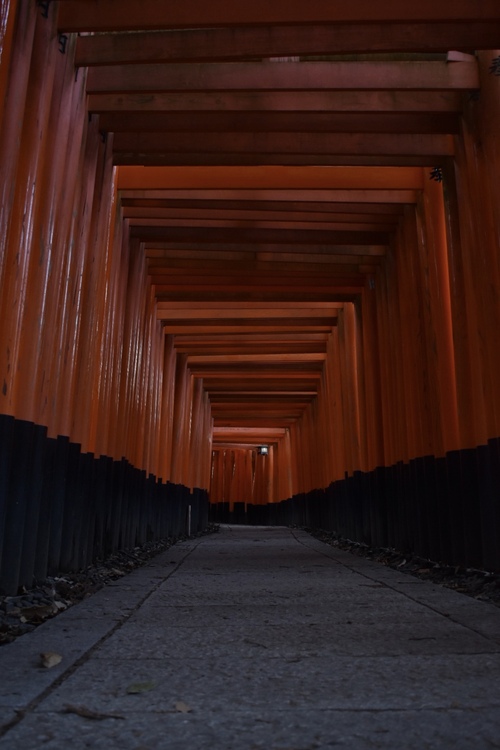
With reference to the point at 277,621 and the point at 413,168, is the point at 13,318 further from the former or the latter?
the point at 413,168

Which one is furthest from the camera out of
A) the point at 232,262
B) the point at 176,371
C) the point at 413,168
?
the point at 176,371

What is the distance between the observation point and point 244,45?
225 inches

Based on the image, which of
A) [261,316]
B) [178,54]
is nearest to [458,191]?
[178,54]

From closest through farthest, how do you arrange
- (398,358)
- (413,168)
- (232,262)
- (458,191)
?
(458,191)
(413,168)
(398,358)
(232,262)

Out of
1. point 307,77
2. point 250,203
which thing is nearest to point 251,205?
point 250,203

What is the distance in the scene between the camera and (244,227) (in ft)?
30.0

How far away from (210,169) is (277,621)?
6005 millimetres

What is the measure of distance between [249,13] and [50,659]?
4735 mm

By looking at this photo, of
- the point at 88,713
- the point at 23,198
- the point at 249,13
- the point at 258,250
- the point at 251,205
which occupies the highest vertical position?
the point at 258,250

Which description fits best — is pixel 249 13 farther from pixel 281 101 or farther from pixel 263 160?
pixel 263 160

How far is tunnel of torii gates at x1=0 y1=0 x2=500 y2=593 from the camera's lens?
486 centimetres

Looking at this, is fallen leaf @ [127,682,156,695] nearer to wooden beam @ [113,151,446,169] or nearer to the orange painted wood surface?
the orange painted wood surface

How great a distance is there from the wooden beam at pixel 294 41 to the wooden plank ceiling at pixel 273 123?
1cm

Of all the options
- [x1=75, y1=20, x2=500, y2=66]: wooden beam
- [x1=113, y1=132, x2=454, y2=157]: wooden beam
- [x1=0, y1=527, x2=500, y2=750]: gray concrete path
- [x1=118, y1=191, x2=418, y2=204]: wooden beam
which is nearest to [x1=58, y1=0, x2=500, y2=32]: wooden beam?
[x1=75, y1=20, x2=500, y2=66]: wooden beam
